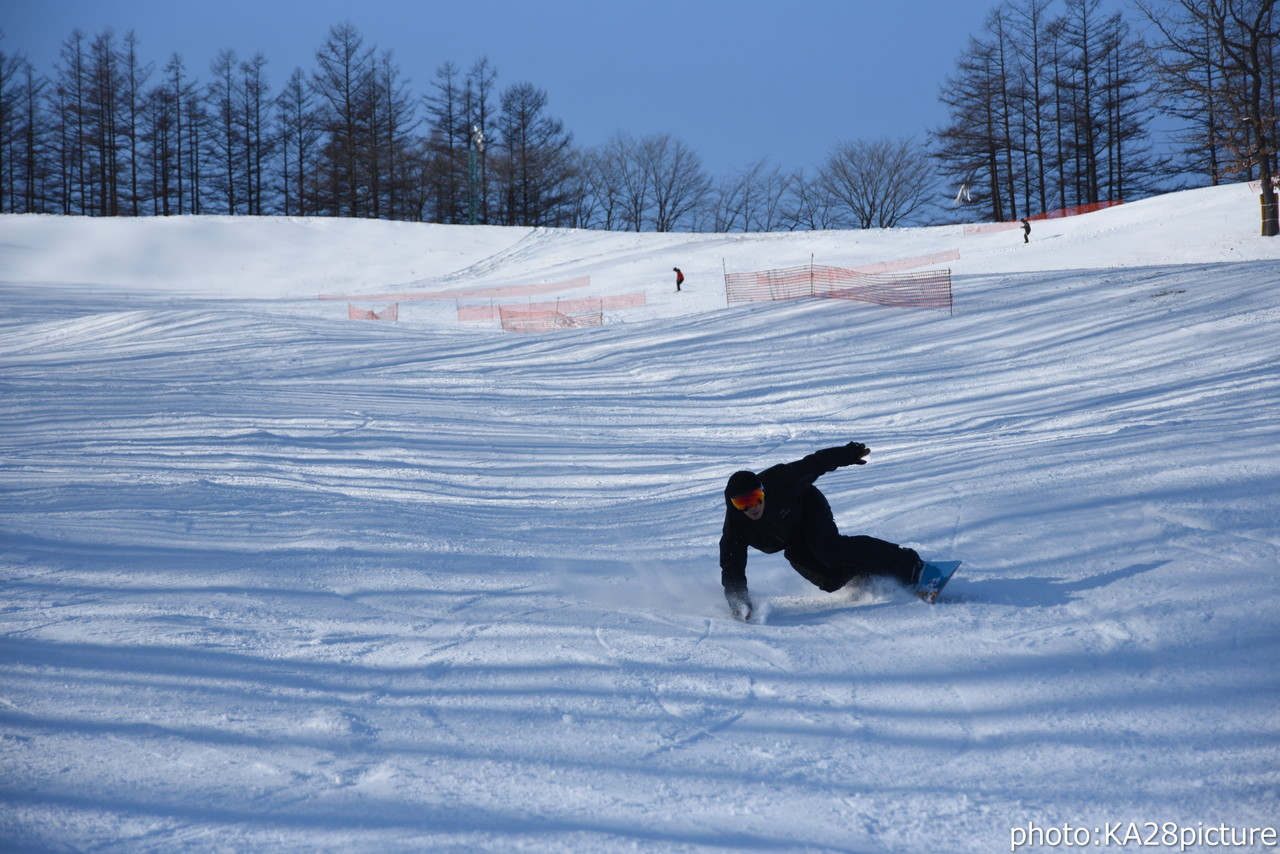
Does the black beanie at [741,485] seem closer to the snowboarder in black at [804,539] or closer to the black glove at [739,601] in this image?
the snowboarder in black at [804,539]

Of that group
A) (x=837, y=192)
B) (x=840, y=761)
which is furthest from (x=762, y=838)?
(x=837, y=192)

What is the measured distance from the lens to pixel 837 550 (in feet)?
15.5

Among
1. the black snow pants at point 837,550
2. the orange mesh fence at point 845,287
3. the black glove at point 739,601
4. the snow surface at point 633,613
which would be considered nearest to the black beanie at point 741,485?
the black snow pants at point 837,550

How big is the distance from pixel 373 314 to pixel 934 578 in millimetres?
22343

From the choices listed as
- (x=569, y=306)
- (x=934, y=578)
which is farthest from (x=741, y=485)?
(x=569, y=306)

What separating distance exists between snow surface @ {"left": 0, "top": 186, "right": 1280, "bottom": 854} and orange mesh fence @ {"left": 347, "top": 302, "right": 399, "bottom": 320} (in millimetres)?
11193

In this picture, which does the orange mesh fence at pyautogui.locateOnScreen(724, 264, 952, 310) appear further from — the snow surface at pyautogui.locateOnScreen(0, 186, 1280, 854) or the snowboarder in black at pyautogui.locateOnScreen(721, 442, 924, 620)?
the snowboarder in black at pyautogui.locateOnScreen(721, 442, 924, 620)

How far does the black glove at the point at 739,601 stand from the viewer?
183 inches

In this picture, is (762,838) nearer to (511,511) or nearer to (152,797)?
(152,797)

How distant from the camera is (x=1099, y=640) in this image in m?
3.90

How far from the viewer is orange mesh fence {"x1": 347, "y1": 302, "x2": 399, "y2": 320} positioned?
2445 cm

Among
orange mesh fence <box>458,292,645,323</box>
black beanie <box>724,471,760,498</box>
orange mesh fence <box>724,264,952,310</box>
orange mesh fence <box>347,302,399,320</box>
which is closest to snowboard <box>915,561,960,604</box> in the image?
black beanie <box>724,471,760,498</box>

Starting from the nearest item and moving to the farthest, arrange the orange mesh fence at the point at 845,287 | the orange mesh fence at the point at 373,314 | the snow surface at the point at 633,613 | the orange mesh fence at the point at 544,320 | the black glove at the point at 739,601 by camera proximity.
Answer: the snow surface at the point at 633,613
the black glove at the point at 739,601
the orange mesh fence at the point at 845,287
the orange mesh fence at the point at 544,320
the orange mesh fence at the point at 373,314

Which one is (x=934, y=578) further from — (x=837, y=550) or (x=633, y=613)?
(x=633, y=613)
